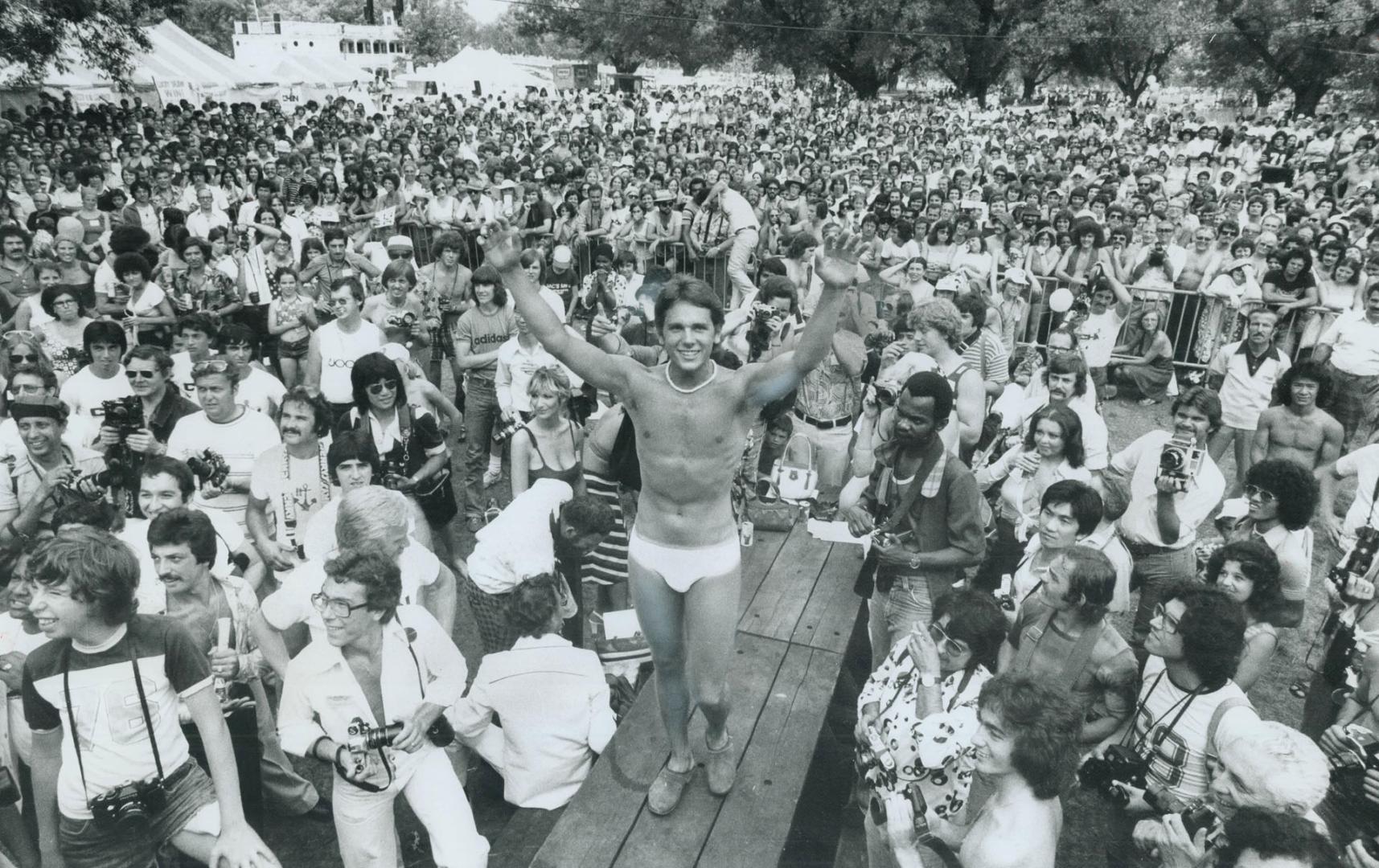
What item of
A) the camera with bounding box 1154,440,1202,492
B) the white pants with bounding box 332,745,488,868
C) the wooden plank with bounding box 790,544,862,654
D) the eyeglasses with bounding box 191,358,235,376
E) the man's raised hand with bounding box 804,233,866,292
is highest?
the man's raised hand with bounding box 804,233,866,292

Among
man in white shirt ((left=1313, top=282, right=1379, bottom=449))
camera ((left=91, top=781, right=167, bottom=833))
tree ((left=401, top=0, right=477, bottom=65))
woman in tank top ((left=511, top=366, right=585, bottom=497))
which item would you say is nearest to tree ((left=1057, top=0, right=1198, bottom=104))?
man in white shirt ((left=1313, top=282, right=1379, bottom=449))

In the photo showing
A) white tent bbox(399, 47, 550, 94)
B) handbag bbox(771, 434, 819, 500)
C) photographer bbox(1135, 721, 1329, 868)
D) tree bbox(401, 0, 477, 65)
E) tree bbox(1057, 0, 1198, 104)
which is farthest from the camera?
tree bbox(401, 0, 477, 65)

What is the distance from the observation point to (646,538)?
305 centimetres

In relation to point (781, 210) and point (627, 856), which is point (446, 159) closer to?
point (781, 210)

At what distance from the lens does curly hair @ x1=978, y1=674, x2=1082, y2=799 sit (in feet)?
8.64

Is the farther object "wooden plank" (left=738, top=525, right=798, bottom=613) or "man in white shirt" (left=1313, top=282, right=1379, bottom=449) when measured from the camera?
"man in white shirt" (left=1313, top=282, right=1379, bottom=449)

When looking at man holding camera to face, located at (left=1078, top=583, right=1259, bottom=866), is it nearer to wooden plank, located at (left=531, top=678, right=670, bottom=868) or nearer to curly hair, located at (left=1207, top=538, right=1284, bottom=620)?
curly hair, located at (left=1207, top=538, right=1284, bottom=620)

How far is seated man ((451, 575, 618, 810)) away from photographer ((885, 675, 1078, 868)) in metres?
1.51

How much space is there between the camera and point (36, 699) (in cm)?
297

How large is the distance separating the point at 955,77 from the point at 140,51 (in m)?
35.8

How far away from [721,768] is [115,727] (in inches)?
79.3

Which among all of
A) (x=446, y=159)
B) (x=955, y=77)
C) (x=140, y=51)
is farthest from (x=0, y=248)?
(x=955, y=77)

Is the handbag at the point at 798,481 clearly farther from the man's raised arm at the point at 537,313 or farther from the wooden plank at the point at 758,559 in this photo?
the man's raised arm at the point at 537,313

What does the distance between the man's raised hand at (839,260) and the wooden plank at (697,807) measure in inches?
73.9
